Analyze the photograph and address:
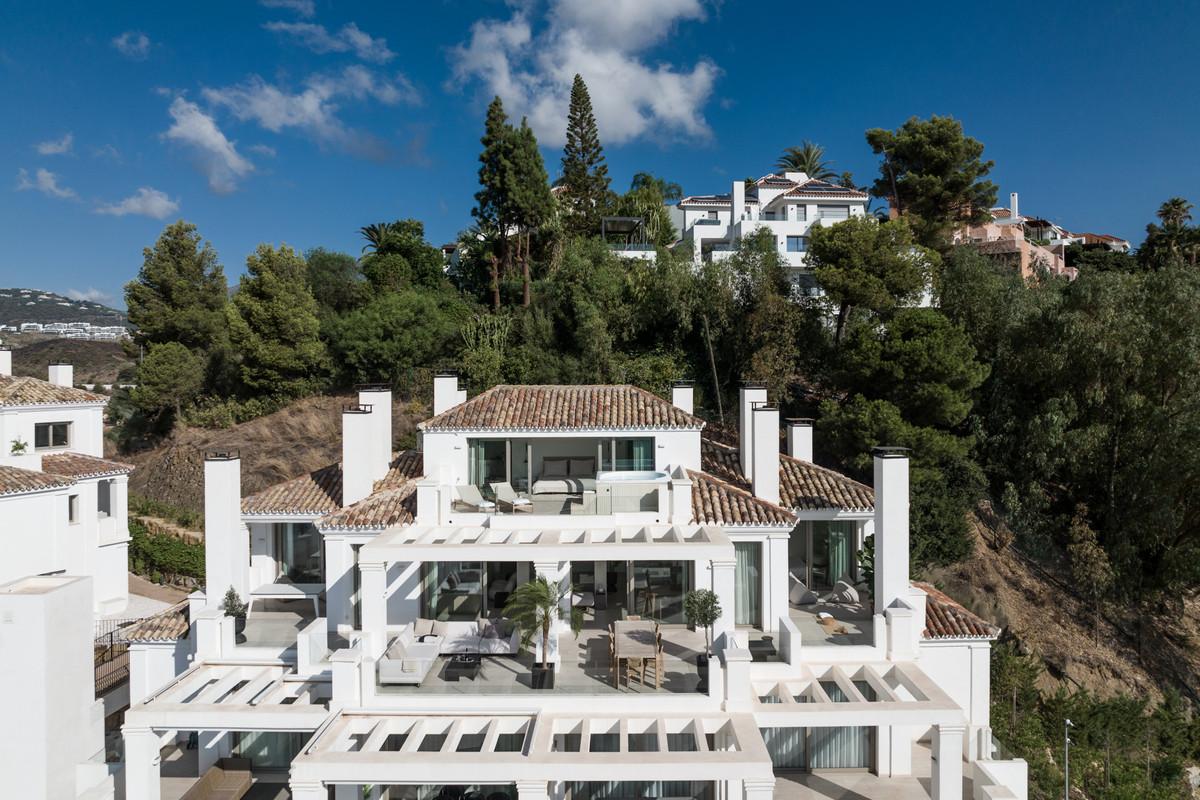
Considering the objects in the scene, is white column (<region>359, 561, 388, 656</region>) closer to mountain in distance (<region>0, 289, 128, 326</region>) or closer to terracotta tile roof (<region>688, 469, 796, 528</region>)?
terracotta tile roof (<region>688, 469, 796, 528</region>)

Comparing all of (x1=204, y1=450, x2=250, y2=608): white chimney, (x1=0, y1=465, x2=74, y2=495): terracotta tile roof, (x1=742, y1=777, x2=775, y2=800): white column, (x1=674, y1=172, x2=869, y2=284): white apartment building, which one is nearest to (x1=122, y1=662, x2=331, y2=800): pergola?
(x1=204, y1=450, x2=250, y2=608): white chimney

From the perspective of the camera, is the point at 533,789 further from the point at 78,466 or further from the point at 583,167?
the point at 583,167

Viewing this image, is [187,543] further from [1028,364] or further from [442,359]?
[1028,364]

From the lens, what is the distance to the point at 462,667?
14055 millimetres

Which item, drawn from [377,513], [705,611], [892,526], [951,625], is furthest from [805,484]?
[377,513]

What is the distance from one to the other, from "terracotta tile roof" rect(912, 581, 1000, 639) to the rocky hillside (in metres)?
28.1

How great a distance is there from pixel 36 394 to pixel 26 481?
18.4ft

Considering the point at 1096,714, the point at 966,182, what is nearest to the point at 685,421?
the point at 1096,714

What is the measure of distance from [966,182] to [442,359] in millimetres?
36212

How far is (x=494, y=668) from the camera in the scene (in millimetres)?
14375

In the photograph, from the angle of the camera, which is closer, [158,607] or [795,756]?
[795,756]

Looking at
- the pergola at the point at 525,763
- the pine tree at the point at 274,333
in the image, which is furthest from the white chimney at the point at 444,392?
the pine tree at the point at 274,333

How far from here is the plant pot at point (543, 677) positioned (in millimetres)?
13531

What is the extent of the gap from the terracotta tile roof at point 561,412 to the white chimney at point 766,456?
1778 millimetres
